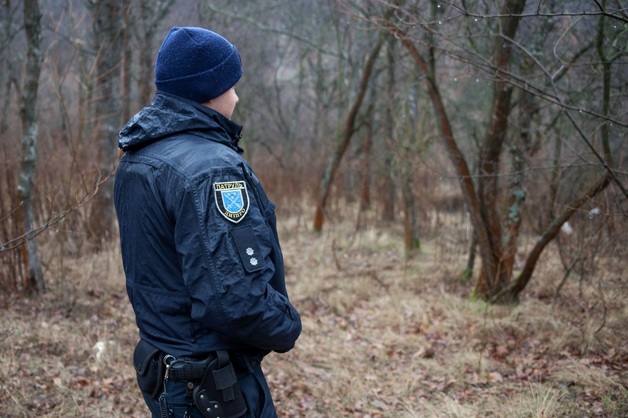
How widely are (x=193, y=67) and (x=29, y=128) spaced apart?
15.3 feet

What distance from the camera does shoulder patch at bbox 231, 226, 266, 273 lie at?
6.31 ft

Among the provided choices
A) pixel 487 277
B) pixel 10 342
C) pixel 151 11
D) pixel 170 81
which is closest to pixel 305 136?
pixel 151 11

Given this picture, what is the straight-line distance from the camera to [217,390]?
2.04 metres

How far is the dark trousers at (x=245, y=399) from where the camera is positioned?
6.84 ft

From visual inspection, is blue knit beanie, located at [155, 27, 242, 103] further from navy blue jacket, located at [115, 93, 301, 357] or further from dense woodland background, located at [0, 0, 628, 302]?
dense woodland background, located at [0, 0, 628, 302]

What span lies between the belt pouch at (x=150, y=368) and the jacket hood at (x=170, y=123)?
28.8 inches

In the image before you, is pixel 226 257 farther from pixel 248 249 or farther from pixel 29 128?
pixel 29 128

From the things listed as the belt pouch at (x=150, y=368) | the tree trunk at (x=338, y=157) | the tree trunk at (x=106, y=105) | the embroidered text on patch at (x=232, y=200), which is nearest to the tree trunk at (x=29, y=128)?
the tree trunk at (x=106, y=105)

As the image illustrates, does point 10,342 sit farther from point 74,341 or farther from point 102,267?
point 102,267

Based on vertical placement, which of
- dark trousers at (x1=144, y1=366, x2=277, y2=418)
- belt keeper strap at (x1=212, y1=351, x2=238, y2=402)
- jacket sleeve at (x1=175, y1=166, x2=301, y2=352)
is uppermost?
jacket sleeve at (x1=175, y1=166, x2=301, y2=352)

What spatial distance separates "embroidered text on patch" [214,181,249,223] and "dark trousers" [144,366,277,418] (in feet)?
2.00

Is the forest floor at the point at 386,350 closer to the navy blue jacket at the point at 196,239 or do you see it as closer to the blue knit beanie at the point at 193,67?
the navy blue jacket at the point at 196,239

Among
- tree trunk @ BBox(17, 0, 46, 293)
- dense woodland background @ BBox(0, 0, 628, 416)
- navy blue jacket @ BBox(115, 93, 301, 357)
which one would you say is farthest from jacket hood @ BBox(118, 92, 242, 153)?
tree trunk @ BBox(17, 0, 46, 293)

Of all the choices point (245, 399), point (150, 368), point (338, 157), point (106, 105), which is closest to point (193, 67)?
point (150, 368)
